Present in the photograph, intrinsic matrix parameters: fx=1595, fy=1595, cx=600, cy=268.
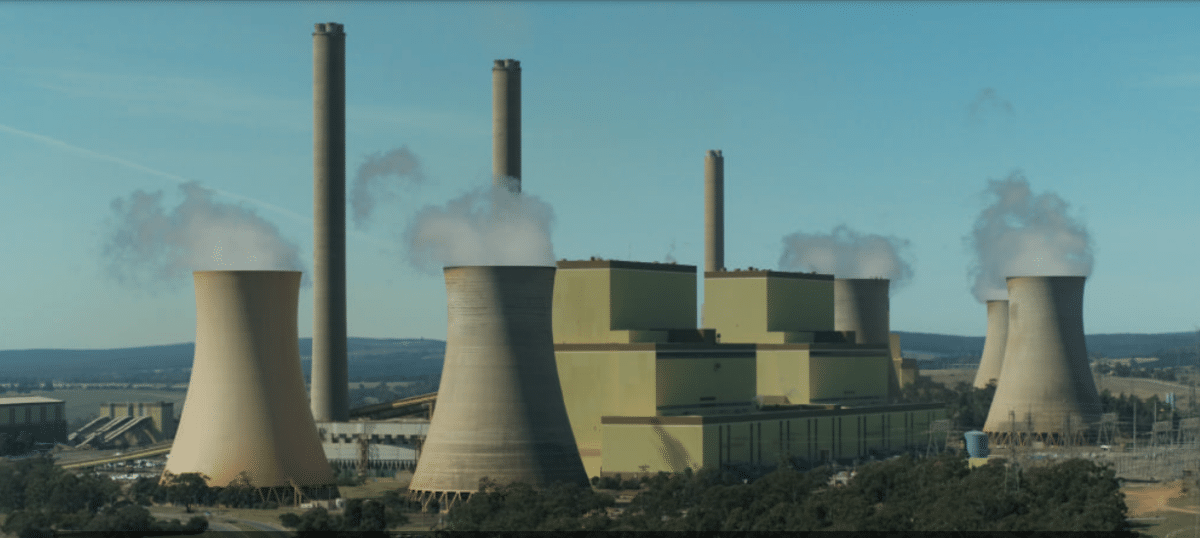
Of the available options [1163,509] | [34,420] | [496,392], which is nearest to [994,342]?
[1163,509]

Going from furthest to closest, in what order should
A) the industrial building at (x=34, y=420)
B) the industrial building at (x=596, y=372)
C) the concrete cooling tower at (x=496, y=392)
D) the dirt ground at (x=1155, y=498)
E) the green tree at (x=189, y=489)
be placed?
the industrial building at (x=34, y=420) → the dirt ground at (x=1155, y=498) → the green tree at (x=189, y=489) → the industrial building at (x=596, y=372) → the concrete cooling tower at (x=496, y=392)

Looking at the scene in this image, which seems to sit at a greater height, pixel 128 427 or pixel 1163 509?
pixel 1163 509

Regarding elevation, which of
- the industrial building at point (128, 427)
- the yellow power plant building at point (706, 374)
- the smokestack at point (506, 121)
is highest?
the smokestack at point (506, 121)

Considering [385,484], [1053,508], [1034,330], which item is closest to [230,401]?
[385,484]

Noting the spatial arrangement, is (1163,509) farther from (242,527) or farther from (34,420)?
(34,420)

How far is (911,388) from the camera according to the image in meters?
121

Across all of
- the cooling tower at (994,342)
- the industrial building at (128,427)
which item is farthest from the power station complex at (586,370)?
the industrial building at (128,427)

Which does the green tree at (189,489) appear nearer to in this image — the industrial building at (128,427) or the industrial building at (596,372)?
the industrial building at (596,372)

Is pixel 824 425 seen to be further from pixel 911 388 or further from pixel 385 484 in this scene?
pixel 911 388

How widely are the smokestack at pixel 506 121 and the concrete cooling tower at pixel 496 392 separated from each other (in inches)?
1044

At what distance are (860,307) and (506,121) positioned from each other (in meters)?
31.4

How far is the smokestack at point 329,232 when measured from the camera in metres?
78.3

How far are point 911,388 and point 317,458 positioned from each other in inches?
2732

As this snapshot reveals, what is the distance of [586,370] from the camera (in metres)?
71.8
